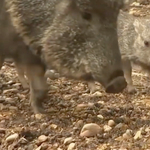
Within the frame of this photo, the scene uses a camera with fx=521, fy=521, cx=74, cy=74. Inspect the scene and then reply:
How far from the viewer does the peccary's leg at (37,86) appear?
3.81 metres

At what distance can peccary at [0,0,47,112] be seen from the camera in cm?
362

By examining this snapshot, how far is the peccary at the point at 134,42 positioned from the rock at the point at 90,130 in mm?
1586

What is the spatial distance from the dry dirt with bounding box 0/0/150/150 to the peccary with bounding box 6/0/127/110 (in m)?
0.43

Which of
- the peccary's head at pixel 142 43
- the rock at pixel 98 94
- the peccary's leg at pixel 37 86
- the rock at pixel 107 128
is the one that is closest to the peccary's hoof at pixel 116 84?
the rock at pixel 107 128

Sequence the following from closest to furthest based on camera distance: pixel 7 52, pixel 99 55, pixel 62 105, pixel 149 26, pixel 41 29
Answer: pixel 99 55 < pixel 41 29 < pixel 7 52 < pixel 62 105 < pixel 149 26

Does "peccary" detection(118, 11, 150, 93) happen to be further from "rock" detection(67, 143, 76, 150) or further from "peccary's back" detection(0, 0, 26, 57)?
"rock" detection(67, 143, 76, 150)

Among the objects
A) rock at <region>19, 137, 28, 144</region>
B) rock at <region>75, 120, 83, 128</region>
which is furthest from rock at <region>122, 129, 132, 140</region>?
rock at <region>19, 137, 28, 144</region>

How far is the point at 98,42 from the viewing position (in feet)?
10.5

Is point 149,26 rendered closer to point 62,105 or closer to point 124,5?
point 62,105

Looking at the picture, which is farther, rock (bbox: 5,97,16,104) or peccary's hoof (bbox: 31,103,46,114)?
rock (bbox: 5,97,16,104)

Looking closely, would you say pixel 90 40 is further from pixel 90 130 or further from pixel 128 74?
pixel 128 74

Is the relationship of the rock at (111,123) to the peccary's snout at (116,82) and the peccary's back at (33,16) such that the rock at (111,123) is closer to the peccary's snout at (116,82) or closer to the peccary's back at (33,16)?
the peccary's snout at (116,82)

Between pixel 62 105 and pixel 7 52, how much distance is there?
2.14 feet

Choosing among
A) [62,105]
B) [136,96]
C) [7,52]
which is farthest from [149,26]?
[7,52]
